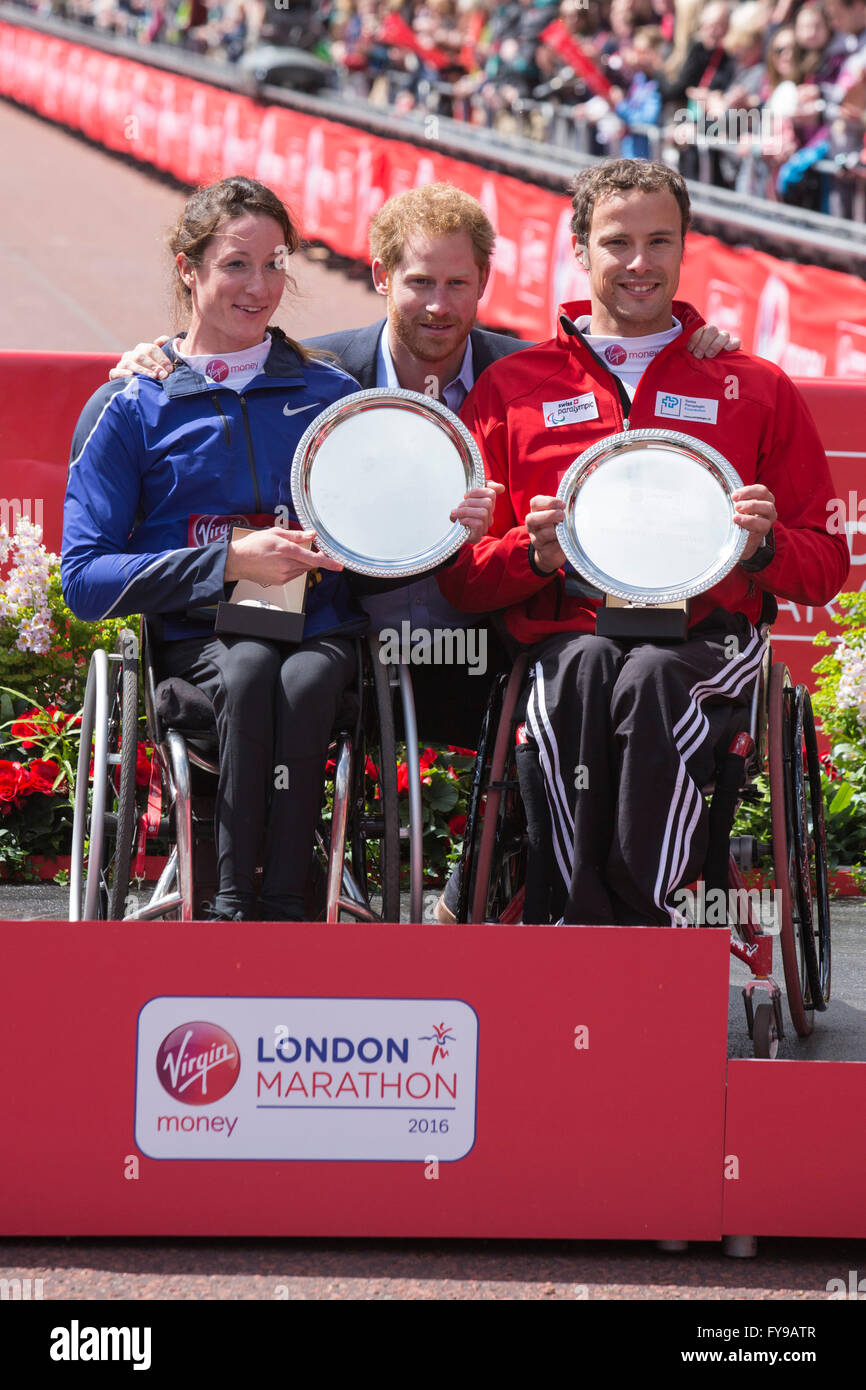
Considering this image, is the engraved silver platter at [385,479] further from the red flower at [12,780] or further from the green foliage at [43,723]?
the red flower at [12,780]

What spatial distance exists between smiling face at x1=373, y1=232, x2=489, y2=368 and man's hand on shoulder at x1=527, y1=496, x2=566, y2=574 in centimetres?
60

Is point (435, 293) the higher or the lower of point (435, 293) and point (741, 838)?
the higher

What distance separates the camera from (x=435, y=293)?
3592 millimetres

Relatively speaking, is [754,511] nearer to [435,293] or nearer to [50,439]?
[435,293]

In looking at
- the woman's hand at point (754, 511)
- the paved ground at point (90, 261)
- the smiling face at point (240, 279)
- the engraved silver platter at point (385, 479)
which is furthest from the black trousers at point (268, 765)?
the paved ground at point (90, 261)

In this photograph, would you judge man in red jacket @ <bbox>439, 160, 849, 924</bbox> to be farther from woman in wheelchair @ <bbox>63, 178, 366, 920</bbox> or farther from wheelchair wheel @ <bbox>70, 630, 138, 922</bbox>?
wheelchair wheel @ <bbox>70, 630, 138, 922</bbox>

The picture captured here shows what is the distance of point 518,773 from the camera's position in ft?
10.4

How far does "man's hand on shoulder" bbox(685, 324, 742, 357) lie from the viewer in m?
3.43

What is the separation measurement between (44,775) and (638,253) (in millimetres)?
2498

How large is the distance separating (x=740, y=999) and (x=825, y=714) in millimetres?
1412

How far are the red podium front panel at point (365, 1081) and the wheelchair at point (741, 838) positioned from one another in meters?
0.47

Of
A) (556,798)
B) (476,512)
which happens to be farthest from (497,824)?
(476,512)

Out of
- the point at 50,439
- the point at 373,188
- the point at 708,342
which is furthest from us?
the point at 373,188

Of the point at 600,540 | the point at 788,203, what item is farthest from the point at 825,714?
the point at 788,203
